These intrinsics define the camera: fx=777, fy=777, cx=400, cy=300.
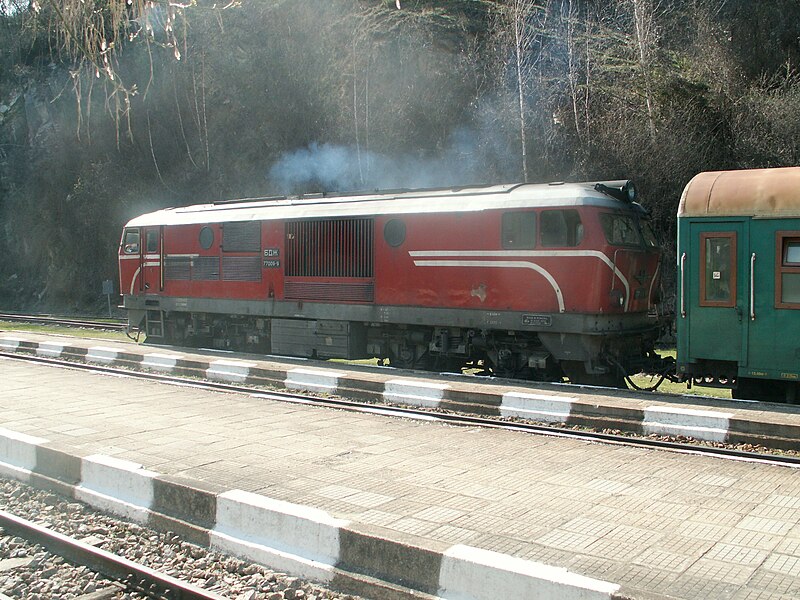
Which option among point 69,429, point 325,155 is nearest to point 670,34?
point 325,155

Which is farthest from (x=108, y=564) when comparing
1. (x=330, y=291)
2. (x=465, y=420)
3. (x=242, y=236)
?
(x=242, y=236)

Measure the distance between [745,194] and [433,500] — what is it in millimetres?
6806

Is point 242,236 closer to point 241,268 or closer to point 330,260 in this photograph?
point 241,268

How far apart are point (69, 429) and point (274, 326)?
25.0 ft

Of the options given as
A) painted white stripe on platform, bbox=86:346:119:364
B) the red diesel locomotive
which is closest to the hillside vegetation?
the red diesel locomotive

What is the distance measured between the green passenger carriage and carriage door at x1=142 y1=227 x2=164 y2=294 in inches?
499

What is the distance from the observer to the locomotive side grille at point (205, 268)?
17.6 metres

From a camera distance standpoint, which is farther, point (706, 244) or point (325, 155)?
point (325, 155)

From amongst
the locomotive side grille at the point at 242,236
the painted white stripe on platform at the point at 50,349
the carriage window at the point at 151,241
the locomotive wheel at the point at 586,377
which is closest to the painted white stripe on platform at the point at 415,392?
the locomotive wheel at the point at 586,377

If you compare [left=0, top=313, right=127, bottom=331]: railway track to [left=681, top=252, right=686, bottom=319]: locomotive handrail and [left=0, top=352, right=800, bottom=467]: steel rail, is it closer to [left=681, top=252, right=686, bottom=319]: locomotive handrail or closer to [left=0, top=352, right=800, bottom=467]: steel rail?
[left=0, top=352, right=800, bottom=467]: steel rail

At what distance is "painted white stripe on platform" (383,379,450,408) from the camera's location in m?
10.9

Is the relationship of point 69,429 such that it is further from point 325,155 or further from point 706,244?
point 325,155

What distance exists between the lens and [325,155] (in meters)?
35.2

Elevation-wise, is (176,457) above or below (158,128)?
below
